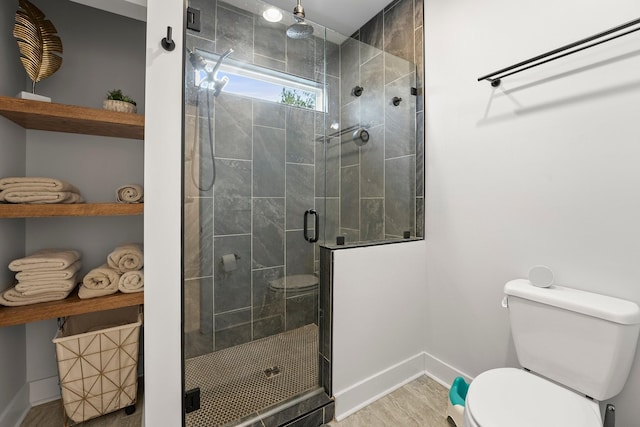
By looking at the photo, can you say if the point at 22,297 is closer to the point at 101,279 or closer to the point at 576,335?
the point at 101,279

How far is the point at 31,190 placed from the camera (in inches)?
47.5

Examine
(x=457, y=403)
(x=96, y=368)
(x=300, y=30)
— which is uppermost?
(x=300, y=30)

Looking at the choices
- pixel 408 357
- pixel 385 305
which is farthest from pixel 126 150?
pixel 408 357

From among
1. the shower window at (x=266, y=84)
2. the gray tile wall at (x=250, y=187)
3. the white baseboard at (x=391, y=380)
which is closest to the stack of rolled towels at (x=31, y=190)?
the gray tile wall at (x=250, y=187)

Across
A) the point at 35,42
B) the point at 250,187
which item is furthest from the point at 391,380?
the point at 35,42

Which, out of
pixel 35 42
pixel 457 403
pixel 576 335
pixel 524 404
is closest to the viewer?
pixel 524 404

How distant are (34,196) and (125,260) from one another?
1.50 feet

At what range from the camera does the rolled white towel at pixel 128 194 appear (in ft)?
4.68

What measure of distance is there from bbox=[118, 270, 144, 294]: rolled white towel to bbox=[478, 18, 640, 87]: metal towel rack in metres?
2.11

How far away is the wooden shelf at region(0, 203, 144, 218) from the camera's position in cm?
112

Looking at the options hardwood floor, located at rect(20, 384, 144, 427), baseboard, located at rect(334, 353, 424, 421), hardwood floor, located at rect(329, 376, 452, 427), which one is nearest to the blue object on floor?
hardwood floor, located at rect(329, 376, 452, 427)

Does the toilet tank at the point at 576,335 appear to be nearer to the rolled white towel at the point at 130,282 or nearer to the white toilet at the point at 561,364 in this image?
the white toilet at the point at 561,364

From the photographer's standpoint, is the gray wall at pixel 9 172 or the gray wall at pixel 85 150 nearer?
the gray wall at pixel 9 172

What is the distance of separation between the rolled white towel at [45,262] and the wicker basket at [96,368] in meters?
0.36
